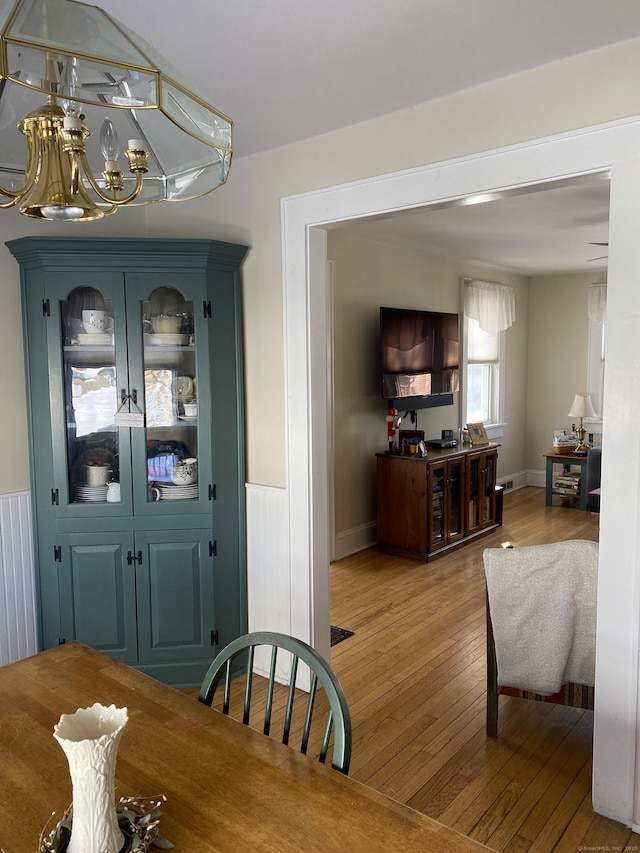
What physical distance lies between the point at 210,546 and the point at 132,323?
110 cm

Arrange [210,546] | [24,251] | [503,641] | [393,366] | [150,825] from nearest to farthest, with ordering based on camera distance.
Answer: [150,825]
[503,641]
[24,251]
[210,546]
[393,366]

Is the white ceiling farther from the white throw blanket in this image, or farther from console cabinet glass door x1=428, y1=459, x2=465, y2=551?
console cabinet glass door x1=428, y1=459, x2=465, y2=551

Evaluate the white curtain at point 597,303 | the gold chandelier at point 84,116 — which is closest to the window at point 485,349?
the white curtain at point 597,303

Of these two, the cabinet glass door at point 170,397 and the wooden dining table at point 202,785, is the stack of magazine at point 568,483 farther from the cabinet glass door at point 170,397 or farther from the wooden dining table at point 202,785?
the wooden dining table at point 202,785

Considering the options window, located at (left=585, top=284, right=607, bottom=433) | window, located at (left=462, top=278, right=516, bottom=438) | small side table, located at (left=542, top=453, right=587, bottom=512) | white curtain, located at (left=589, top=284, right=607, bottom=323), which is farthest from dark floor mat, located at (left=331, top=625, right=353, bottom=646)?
white curtain, located at (left=589, top=284, right=607, bottom=323)

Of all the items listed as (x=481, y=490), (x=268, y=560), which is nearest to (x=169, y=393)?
(x=268, y=560)

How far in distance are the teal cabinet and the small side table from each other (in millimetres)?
4657

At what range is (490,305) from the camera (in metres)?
6.95

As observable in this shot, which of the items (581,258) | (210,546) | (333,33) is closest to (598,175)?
(333,33)

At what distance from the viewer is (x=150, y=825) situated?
1.12 meters

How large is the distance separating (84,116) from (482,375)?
647 centimetres

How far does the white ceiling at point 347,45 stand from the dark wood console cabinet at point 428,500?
2980mm

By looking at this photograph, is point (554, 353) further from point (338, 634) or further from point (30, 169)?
point (30, 169)

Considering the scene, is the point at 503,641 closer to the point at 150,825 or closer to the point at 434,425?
the point at 150,825
